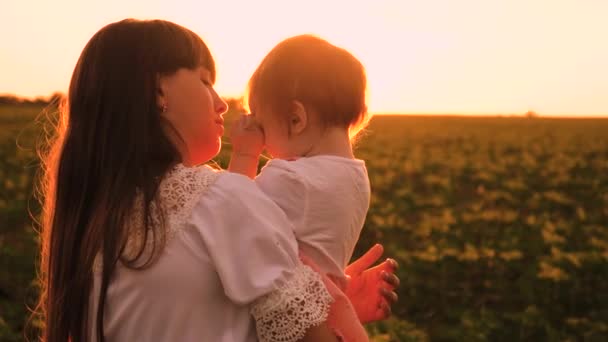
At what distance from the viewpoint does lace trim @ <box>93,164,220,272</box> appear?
179 centimetres

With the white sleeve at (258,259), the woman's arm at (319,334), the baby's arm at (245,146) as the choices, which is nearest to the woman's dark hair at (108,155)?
the white sleeve at (258,259)

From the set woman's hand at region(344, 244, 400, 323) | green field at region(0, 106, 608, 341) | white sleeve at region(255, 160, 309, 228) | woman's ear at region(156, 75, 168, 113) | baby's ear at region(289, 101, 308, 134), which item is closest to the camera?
woman's ear at region(156, 75, 168, 113)

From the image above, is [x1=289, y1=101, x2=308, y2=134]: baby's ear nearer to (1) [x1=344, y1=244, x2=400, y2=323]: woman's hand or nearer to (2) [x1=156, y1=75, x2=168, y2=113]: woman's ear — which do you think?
(1) [x1=344, y1=244, x2=400, y2=323]: woman's hand

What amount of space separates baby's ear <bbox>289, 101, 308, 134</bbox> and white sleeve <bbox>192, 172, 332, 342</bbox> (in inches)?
20.3

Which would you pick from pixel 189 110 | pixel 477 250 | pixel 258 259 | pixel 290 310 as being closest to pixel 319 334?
pixel 290 310

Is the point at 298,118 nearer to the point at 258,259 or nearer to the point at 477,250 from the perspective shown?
the point at 258,259

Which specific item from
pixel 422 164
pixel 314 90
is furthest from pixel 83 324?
pixel 422 164

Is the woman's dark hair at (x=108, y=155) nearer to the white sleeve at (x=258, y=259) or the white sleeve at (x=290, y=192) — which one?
the white sleeve at (x=258, y=259)

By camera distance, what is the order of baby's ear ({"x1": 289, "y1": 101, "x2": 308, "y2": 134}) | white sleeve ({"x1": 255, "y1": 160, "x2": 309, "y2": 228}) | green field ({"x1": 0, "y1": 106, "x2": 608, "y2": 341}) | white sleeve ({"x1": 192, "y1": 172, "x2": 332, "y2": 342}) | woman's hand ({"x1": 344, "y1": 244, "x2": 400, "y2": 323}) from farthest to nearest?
green field ({"x1": 0, "y1": 106, "x2": 608, "y2": 341})
woman's hand ({"x1": 344, "y1": 244, "x2": 400, "y2": 323})
baby's ear ({"x1": 289, "y1": 101, "x2": 308, "y2": 134})
white sleeve ({"x1": 255, "y1": 160, "x2": 309, "y2": 228})
white sleeve ({"x1": 192, "y1": 172, "x2": 332, "y2": 342})

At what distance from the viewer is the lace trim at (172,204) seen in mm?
1789

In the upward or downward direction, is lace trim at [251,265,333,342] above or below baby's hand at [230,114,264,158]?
below

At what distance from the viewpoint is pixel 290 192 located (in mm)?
2111

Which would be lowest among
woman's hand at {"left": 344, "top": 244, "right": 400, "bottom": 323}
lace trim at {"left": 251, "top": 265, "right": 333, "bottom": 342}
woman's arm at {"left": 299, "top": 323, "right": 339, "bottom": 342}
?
woman's hand at {"left": 344, "top": 244, "right": 400, "bottom": 323}

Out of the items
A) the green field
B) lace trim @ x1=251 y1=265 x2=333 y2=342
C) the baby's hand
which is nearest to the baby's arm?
the baby's hand
